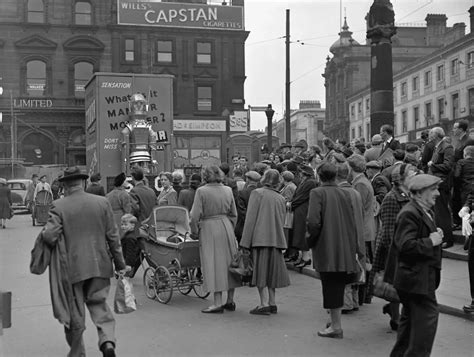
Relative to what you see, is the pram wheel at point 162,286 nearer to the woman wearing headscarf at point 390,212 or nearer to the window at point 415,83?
the woman wearing headscarf at point 390,212

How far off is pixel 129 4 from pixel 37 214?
1004 inches

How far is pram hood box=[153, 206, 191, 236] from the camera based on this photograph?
985 centimetres

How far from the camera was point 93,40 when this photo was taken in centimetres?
4322

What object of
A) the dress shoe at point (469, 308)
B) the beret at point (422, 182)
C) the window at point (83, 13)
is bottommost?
the dress shoe at point (469, 308)

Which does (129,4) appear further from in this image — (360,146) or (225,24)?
(360,146)

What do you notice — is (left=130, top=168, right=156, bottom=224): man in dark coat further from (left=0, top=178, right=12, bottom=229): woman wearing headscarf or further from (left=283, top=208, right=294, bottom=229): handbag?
(left=0, top=178, right=12, bottom=229): woman wearing headscarf

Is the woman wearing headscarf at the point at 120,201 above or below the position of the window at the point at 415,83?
below

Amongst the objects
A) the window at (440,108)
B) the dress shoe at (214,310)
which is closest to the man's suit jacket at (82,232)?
the dress shoe at (214,310)

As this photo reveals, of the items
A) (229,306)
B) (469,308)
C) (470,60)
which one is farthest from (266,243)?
(470,60)

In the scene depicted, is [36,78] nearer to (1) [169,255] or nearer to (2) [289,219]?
(2) [289,219]

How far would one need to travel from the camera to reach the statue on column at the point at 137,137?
18.7 metres

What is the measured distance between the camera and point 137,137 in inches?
730

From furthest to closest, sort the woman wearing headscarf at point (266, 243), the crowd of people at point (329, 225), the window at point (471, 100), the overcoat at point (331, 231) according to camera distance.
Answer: the window at point (471, 100) → the woman wearing headscarf at point (266, 243) → the overcoat at point (331, 231) → the crowd of people at point (329, 225)

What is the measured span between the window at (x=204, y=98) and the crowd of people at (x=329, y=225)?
32.4 meters
